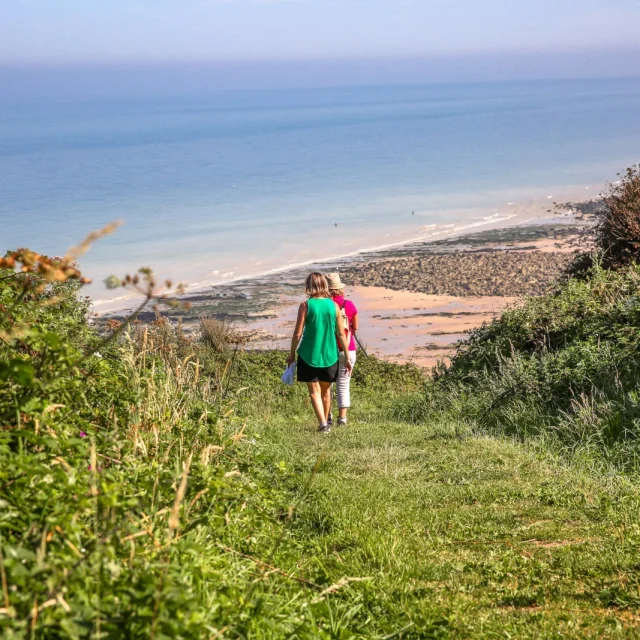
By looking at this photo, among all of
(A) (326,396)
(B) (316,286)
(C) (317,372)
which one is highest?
(B) (316,286)

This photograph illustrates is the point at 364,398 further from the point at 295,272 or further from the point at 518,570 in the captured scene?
the point at 295,272

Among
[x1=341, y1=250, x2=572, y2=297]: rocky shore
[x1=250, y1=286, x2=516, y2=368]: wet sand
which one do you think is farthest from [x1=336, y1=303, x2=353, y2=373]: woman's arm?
[x1=341, y1=250, x2=572, y2=297]: rocky shore

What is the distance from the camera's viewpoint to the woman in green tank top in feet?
32.5

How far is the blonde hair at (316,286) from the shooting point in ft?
32.3

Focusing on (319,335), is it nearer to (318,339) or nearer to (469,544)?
(318,339)

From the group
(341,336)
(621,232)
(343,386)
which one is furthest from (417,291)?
(341,336)

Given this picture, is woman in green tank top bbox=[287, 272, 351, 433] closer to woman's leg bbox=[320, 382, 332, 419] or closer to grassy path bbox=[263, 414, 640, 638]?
woman's leg bbox=[320, 382, 332, 419]

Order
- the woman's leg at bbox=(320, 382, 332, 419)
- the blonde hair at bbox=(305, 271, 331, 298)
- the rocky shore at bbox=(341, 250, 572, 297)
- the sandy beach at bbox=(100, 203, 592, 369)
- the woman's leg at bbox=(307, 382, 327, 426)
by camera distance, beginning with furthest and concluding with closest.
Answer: the rocky shore at bbox=(341, 250, 572, 297)
the sandy beach at bbox=(100, 203, 592, 369)
the woman's leg at bbox=(320, 382, 332, 419)
the woman's leg at bbox=(307, 382, 327, 426)
the blonde hair at bbox=(305, 271, 331, 298)

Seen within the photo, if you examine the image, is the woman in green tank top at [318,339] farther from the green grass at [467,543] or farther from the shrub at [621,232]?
the shrub at [621,232]

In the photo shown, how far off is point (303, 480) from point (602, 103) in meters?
170

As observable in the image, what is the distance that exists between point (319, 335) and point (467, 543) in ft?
15.7

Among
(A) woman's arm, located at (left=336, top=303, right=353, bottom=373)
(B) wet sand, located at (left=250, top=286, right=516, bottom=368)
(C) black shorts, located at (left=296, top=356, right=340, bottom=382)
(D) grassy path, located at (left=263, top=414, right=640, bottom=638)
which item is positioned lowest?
(B) wet sand, located at (left=250, top=286, right=516, bottom=368)

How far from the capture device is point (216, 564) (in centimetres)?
386

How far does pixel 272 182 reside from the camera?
6319cm
